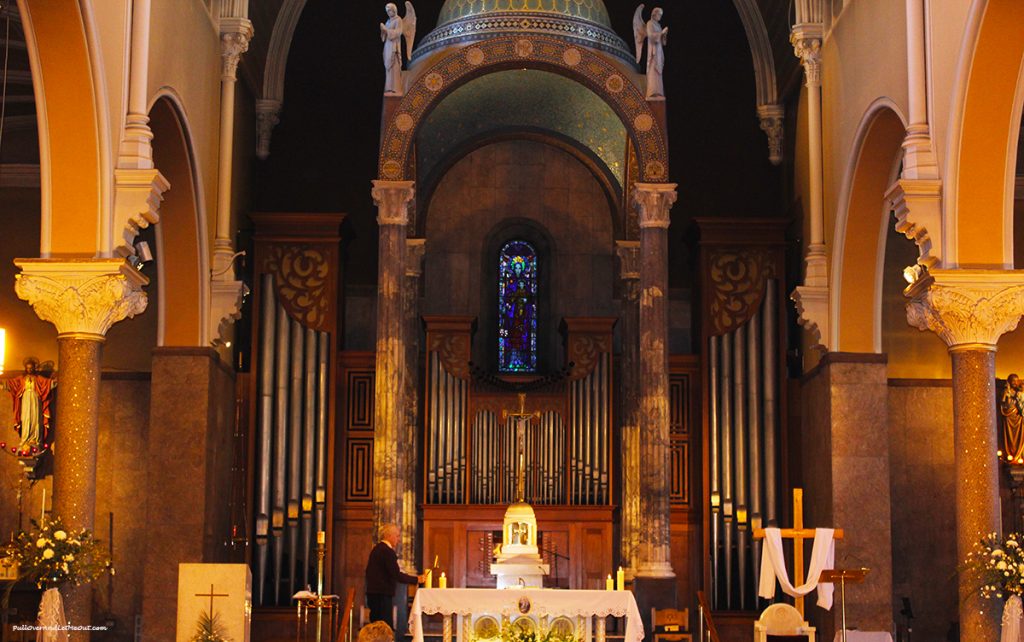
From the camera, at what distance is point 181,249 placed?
17.9m

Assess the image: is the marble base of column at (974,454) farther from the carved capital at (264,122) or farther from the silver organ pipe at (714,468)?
the carved capital at (264,122)

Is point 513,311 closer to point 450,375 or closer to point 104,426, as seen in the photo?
point 450,375

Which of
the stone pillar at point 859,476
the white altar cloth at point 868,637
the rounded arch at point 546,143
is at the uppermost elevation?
the rounded arch at point 546,143

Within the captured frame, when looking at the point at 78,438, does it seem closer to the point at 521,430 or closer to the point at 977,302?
the point at 521,430

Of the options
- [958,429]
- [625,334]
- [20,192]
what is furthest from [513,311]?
[958,429]

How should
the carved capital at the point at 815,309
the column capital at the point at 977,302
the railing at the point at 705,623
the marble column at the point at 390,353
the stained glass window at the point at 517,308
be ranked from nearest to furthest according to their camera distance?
the column capital at the point at 977,302 < the railing at the point at 705,623 < the marble column at the point at 390,353 < the carved capital at the point at 815,309 < the stained glass window at the point at 517,308

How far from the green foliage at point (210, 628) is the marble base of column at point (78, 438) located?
1918 millimetres

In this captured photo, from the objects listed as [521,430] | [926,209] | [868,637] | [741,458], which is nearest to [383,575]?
[521,430]

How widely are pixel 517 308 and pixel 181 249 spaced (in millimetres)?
6303

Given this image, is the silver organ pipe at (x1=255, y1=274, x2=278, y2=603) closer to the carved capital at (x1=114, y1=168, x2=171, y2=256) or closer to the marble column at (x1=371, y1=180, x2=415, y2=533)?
the marble column at (x1=371, y1=180, x2=415, y2=533)

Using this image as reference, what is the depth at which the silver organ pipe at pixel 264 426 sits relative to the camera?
1950 cm

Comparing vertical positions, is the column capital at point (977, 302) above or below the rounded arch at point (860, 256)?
below

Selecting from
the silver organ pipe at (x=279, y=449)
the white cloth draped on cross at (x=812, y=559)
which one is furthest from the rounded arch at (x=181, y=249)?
the white cloth draped on cross at (x=812, y=559)

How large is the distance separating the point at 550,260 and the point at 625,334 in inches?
90.2
